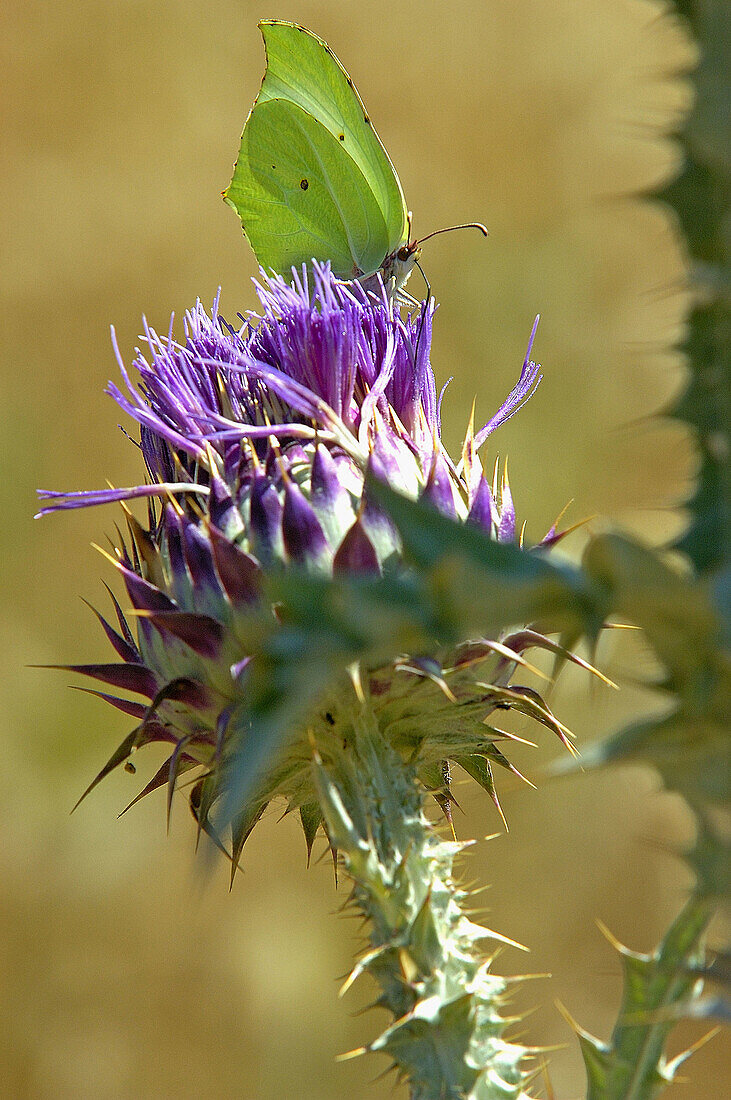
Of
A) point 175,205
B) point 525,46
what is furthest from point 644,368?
point 175,205

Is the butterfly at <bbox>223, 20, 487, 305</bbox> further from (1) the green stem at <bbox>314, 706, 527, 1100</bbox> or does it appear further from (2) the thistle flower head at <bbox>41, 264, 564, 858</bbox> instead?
(1) the green stem at <bbox>314, 706, 527, 1100</bbox>

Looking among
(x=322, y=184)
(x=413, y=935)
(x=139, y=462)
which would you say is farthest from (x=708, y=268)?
(x=139, y=462)

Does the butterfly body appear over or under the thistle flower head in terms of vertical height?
over

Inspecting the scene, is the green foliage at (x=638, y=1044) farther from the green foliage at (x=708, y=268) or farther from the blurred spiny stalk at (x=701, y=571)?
the green foliage at (x=708, y=268)

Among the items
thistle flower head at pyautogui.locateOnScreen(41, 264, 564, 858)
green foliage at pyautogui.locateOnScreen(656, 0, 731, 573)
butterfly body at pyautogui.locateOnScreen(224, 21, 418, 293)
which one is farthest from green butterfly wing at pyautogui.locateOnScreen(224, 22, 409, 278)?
green foliage at pyautogui.locateOnScreen(656, 0, 731, 573)

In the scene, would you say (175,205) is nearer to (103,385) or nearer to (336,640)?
(103,385)

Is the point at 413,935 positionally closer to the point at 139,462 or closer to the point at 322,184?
the point at 322,184
